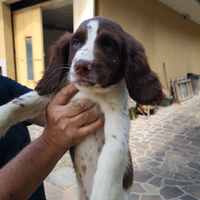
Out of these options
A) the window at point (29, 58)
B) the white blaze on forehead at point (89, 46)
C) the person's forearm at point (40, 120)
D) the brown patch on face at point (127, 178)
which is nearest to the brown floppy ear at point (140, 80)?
the white blaze on forehead at point (89, 46)

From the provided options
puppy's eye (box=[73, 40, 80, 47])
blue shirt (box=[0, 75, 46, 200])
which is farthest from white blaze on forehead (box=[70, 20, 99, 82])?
blue shirt (box=[0, 75, 46, 200])

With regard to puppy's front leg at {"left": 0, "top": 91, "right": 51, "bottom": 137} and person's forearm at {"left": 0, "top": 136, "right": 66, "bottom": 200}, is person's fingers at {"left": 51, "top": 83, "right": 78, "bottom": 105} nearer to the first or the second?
puppy's front leg at {"left": 0, "top": 91, "right": 51, "bottom": 137}

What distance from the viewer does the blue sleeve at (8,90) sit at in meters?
1.62

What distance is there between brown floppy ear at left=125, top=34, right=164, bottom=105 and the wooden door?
17.7 feet

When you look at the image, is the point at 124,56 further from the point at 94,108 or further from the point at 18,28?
the point at 18,28

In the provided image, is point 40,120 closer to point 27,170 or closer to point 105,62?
point 27,170

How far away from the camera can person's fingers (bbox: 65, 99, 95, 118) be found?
58.5 inches

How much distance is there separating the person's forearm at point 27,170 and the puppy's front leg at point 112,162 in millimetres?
326

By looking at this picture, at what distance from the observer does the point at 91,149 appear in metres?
1.57

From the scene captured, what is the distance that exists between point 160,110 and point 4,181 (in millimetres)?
7628

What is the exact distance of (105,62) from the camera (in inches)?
55.1

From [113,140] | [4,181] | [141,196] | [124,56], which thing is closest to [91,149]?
[113,140]

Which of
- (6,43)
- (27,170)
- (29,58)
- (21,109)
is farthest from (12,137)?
(6,43)

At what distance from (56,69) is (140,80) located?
0.70 metres
